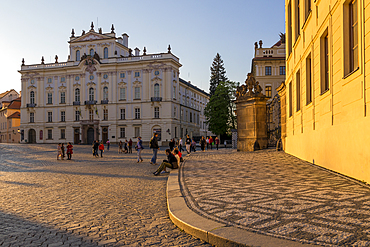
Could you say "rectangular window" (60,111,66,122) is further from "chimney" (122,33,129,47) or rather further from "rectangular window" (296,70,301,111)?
"rectangular window" (296,70,301,111)

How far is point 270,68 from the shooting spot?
51062 millimetres

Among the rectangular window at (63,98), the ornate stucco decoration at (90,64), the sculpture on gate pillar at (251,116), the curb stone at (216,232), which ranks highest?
the ornate stucco decoration at (90,64)

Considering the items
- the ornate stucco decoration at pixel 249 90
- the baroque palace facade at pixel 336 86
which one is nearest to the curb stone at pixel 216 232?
the baroque palace facade at pixel 336 86

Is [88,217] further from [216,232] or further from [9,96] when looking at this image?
[9,96]

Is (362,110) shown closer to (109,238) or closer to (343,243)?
(343,243)

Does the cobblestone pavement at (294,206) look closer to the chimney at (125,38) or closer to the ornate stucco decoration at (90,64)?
the ornate stucco decoration at (90,64)

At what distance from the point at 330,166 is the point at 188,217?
22.0 feet

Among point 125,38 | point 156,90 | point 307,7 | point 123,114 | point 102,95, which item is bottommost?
point 123,114

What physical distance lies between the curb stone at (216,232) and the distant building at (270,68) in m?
46.7

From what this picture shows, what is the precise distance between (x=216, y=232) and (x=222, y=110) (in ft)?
183

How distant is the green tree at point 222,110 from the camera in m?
59.9

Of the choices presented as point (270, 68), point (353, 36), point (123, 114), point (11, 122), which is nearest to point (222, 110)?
point (270, 68)

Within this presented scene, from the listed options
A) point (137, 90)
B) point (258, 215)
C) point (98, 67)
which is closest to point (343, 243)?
point (258, 215)

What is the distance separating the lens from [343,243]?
154 inches
